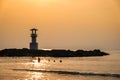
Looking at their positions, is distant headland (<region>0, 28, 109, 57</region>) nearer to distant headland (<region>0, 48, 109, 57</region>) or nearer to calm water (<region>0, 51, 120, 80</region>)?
distant headland (<region>0, 48, 109, 57</region>)

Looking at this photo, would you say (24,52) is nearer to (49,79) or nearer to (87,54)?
(87,54)

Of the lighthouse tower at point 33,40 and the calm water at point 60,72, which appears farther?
the lighthouse tower at point 33,40

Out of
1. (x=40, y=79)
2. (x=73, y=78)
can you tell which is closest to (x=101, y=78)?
(x=73, y=78)

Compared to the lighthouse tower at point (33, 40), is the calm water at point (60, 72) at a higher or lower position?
lower

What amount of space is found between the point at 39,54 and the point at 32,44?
160 inches

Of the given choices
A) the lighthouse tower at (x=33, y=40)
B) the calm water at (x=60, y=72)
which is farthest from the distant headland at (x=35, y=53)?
the calm water at (x=60, y=72)

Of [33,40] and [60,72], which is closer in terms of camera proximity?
[60,72]

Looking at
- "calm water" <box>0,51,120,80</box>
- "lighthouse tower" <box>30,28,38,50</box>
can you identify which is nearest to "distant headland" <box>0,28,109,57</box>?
Result: "lighthouse tower" <box>30,28,38,50</box>

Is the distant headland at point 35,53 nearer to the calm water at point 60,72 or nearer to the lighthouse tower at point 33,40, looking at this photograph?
the lighthouse tower at point 33,40

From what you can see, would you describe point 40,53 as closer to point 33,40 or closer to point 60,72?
point 33,40

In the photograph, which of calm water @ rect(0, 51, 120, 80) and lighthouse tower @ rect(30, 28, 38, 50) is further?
lighthouse tower @ rect(30, 28, 38, 50)

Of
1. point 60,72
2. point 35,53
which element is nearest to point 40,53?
point 35,53

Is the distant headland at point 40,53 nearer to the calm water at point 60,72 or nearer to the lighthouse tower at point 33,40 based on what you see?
the lighthouse tower at point 33,40

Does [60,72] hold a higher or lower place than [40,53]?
lower
